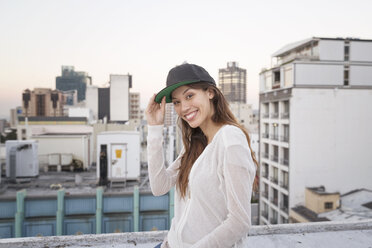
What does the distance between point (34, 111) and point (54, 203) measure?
7539 centimetres

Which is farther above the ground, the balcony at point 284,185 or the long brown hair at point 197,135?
the long brown hair at point 197,135

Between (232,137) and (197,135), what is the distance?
1.87 feet

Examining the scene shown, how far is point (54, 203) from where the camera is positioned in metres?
13.5

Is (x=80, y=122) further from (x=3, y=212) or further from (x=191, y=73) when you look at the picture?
(x=191, y=73)

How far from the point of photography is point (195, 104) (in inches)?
65.6

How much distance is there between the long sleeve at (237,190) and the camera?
132 cm

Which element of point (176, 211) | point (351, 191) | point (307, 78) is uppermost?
point (307, 78)

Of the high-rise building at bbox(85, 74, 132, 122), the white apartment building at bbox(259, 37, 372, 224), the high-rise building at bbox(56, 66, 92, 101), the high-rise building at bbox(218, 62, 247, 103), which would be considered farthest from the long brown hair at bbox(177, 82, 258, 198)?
the high-rise building at bbox(56, 66, 92, 101)

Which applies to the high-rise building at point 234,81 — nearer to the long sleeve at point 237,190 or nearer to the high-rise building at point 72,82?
the long sleeve at point 237,190

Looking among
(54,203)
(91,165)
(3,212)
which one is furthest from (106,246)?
(91,165)

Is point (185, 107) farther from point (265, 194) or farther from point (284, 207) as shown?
point (265, 194)

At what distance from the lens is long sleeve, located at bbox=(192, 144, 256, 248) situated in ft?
4.34

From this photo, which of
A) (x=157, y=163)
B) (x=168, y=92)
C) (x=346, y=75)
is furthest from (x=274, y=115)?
(x=168, y=92)

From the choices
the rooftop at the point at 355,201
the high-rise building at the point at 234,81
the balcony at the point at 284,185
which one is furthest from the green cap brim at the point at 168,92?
the high-rise building at the point at 234,81
